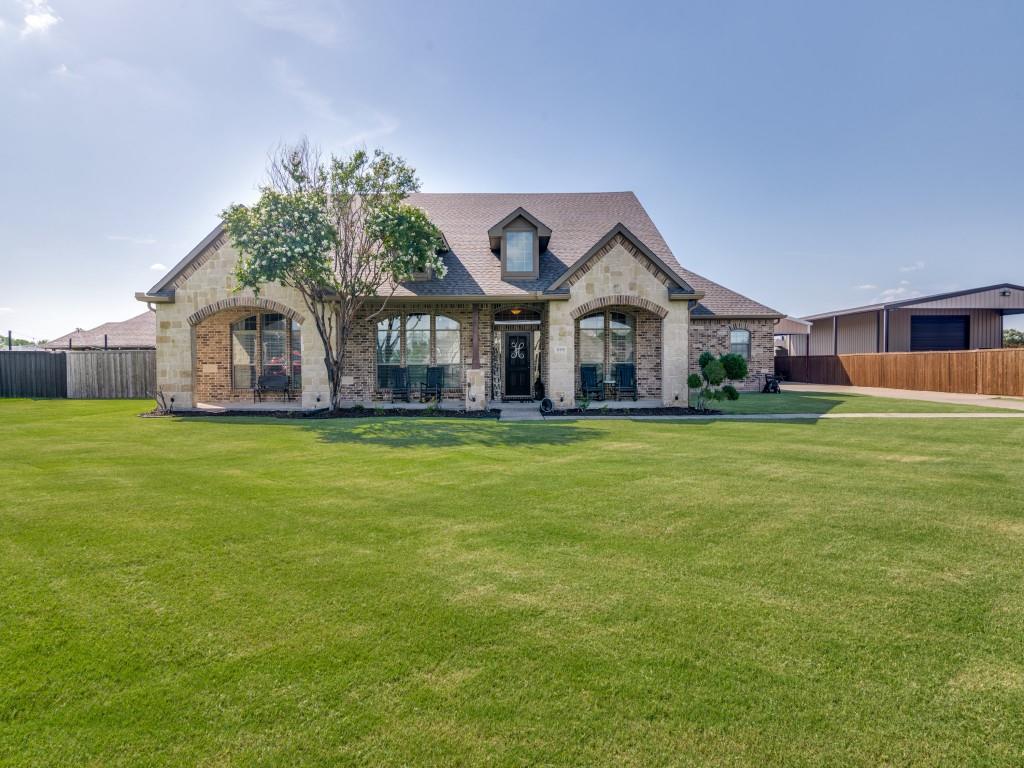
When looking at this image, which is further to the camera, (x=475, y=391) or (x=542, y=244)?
(x=542, y=244)

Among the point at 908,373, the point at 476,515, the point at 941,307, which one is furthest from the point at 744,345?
the point at 476,515

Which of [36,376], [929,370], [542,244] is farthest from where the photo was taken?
[929,370]

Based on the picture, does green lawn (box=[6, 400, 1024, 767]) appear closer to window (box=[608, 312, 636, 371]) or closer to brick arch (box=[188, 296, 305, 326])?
brick arch (box=[188, 296, 305, 326])

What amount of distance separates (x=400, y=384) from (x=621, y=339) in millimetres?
7127

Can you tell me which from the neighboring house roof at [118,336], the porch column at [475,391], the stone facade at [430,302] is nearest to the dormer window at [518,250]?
the stone facade at [430,302]

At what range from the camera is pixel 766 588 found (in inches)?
136

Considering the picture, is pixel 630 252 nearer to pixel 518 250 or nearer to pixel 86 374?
pixel 518 250

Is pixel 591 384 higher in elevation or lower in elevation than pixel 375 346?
lower

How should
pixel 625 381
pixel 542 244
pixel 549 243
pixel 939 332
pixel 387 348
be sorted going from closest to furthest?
1. pixel 387 348
2. pixel 625 381
3. pixel 542 244
4. pixel 549 243
5. pixel 939 332

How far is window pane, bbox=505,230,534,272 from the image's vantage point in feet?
53.5

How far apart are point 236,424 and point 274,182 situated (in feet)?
22.6

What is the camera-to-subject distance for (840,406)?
16.0 m

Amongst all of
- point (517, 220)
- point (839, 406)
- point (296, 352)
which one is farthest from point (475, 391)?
point (839, 406)

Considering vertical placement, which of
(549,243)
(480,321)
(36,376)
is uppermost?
(549,243)
